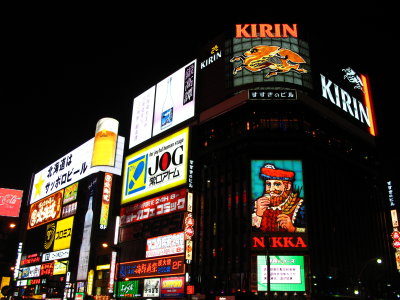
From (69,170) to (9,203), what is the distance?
25762mm

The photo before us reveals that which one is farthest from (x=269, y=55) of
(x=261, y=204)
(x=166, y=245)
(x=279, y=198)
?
(x=166, y=245)

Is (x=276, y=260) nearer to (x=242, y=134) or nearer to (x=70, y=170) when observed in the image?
(x=242, y=134)

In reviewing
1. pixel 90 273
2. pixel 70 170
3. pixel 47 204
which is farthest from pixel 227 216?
pixel 47 204

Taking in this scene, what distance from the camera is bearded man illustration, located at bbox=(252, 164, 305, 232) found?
4272cm

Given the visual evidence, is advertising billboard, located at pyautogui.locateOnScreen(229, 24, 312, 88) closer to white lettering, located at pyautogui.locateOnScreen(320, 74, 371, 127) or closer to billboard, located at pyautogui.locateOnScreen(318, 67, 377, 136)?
white lettering, located at pyautogui.locateOnScreen(320, 74, 371, 127)

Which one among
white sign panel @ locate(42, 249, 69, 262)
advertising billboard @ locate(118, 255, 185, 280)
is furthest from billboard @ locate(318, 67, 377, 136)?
white sign panel @ locate(42, 249, 69, 262)

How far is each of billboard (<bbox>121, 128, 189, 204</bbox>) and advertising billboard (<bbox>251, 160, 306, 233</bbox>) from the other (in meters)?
8.31

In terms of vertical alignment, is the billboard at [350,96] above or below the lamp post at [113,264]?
above

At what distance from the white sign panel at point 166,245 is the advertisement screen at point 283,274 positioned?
850 centimetres

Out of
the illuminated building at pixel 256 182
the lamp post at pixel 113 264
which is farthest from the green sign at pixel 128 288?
the lamp post at pixel 113 264

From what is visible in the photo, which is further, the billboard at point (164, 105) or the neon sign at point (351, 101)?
the neon sign at point (351, 101)

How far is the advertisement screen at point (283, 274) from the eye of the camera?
131 ft

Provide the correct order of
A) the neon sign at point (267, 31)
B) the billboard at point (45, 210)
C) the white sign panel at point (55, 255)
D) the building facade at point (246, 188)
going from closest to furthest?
the building facade at point (246, 188) → the neon sign at point (267, 31) → the white sign panel at point (55, 255) → the billboard at point (45, 210)

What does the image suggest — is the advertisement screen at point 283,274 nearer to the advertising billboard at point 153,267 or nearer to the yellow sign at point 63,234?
the advertising billboard at point 153,267
